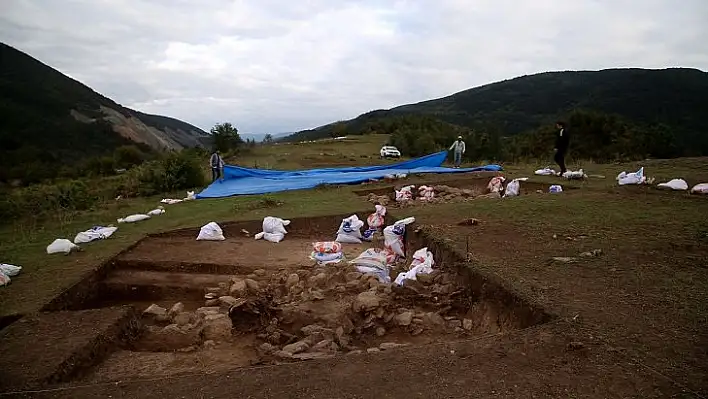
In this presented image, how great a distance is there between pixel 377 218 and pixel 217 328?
406 cm

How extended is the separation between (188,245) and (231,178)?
7084 mm

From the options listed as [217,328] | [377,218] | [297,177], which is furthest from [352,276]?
[297,177]

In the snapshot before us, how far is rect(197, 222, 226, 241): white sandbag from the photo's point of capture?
814cm

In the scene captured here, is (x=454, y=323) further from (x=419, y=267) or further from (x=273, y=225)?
(x=273, y=225)

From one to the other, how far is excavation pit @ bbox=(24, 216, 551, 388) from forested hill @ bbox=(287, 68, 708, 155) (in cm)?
2271

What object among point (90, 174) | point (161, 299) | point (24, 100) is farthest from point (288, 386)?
point (24, 100)

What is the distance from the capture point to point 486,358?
319cm

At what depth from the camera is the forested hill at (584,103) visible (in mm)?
32594

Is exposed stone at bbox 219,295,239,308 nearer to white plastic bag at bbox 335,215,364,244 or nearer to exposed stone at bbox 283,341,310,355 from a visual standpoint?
exposed stone at bbox 283,341,310,355

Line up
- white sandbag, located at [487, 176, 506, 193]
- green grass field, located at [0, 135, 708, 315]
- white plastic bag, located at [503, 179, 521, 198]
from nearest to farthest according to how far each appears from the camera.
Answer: green grass field, located at [0, 135, 708, 315] → white plastic bag, located at [503, 179, 521, 198] → white sandbag, located at [487, 176, 506, 193]

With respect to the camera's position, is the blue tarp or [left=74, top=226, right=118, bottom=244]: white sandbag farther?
the blue tarp

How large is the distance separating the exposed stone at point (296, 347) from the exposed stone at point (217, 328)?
3.23 ft

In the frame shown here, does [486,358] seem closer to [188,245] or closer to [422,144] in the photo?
[188,245]

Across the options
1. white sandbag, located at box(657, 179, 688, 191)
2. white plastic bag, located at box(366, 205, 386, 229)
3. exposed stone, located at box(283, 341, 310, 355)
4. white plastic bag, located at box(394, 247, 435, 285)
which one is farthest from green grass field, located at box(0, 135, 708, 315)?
exposed stone, located at box(283, 341, 310, 355)
